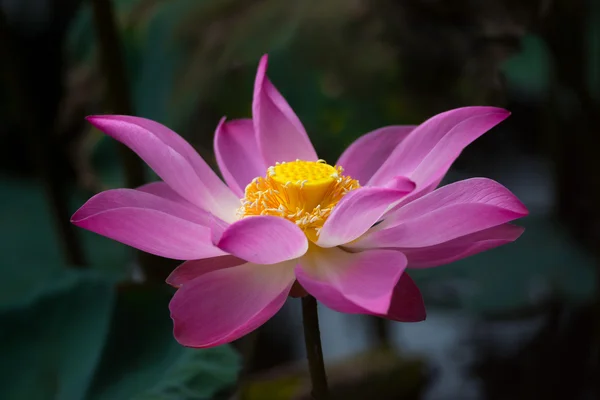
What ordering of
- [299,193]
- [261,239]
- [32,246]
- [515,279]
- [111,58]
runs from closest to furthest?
[261,239] → [299,193] → [111,58] → [515,279] → [32,246]

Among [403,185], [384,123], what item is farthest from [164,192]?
[384,123]

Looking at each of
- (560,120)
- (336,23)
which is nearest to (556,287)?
(560,120)

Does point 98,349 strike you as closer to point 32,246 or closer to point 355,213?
point 355,213

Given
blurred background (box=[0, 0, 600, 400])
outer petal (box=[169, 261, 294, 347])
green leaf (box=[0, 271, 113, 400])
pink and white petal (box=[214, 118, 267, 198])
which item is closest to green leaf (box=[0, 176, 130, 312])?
blurred background (box=[0, 0, 600, 400])

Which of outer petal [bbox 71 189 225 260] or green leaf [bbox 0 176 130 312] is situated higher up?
outer petal [bbox 71 189 225 260]

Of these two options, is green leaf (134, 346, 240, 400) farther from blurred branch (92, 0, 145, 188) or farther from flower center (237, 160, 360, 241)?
blurred branch (92, 0, 145, 188)

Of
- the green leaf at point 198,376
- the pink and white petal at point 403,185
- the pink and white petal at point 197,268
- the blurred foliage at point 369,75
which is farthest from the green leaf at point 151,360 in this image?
the blurred foliage at point 369,75
